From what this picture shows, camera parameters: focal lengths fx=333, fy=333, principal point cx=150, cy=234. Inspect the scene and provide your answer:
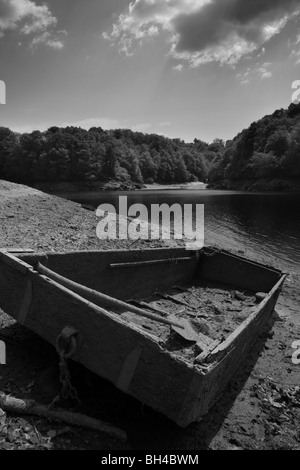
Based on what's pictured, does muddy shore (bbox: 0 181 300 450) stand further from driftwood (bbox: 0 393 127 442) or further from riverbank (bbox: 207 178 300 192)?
riverbank (bbox: 207 178 300 192)

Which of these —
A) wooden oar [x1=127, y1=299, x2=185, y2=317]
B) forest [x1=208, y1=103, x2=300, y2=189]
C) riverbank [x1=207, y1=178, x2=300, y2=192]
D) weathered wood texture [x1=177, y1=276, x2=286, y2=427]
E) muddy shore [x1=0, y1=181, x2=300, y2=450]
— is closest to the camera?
weathered wood texture [x1=177, y1=276, x2=286, y2=427]

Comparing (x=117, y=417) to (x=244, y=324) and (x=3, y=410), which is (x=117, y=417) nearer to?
(x=3, y=410)

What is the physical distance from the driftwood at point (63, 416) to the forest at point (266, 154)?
8140 centimetres

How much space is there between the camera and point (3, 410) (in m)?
4.45

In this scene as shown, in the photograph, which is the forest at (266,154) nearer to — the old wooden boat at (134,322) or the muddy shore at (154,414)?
the old wooden boat at (134,322)

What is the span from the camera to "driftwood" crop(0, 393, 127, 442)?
4422 mm

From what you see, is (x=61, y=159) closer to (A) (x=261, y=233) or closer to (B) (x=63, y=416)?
(A) (x=261, y=233)

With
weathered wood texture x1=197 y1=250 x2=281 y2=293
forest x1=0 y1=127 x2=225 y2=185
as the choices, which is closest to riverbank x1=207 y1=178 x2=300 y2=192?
forest x1=0 y1=127 x2=225 y2=185

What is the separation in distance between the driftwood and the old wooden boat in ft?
2.03

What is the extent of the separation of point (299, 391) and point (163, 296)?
14.0 feet

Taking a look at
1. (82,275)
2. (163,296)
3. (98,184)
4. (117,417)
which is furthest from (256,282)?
(98,184)

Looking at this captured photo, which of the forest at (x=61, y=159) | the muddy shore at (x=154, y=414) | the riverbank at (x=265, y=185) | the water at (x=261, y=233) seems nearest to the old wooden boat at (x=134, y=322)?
the muddy shore at (x=154, y=414)

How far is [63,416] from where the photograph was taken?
14.6 feet

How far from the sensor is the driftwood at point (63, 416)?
4.42m
